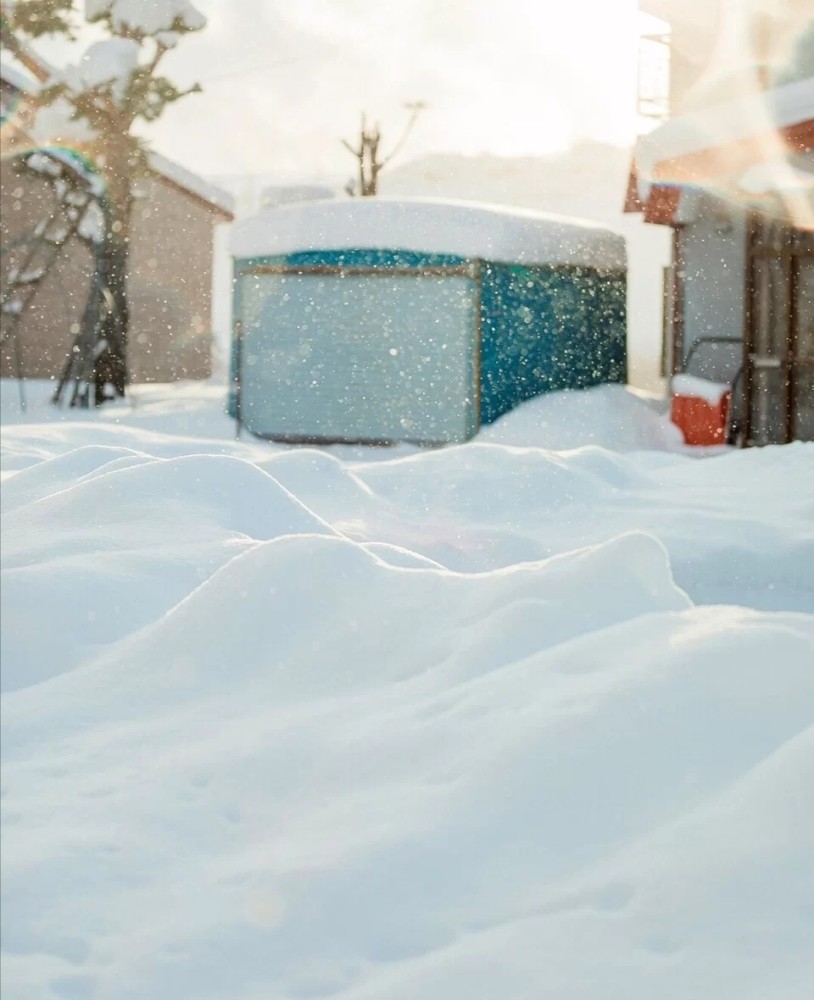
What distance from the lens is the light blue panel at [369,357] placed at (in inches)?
509

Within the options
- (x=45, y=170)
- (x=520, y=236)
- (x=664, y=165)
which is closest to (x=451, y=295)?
(x=520, y=236)

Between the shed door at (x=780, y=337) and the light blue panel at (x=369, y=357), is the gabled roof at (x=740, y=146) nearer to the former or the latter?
the shed door at (x=780, y=337)

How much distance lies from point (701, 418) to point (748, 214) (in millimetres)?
2068

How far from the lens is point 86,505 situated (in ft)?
17.1

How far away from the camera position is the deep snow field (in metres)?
2.15

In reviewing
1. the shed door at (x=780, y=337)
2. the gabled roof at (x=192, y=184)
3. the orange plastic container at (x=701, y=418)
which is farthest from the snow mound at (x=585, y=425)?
the gabled roof at (x=192, y=184)

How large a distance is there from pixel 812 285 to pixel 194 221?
1511 centimetres

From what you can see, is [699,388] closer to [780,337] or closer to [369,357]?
[780,337]

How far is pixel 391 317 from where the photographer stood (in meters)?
13.0


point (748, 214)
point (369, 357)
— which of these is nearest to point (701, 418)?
point (748, 214)

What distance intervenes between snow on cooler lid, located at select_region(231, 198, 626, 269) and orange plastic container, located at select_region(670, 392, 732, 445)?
235 cm

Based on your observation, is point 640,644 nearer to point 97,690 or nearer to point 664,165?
point 97,690

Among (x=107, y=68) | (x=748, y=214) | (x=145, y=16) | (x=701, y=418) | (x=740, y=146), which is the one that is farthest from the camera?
(x=145, y=16)

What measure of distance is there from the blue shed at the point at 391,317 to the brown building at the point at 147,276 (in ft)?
21.0
